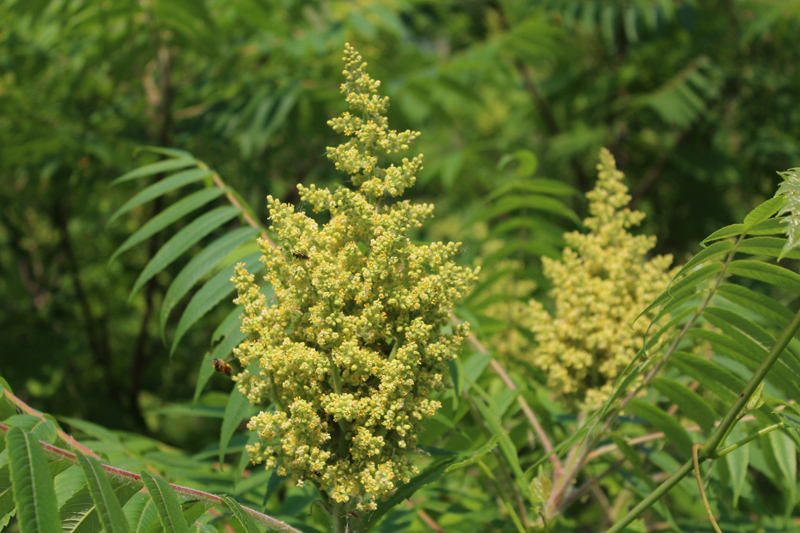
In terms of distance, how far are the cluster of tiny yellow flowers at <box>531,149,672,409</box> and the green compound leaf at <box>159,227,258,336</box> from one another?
1.30m

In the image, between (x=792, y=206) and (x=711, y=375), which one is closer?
(x=792, y=206)

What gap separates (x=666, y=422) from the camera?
7.62ft

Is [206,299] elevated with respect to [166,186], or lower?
lower

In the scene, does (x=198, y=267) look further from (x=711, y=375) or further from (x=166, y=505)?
(x=711, y=375)

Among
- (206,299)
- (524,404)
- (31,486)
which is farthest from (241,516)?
(524,404)

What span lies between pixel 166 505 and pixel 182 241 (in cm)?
107

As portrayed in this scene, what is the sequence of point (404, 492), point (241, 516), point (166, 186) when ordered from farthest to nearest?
1. point (166, 186)
2. point (404, 492)
3. point (241, 516)

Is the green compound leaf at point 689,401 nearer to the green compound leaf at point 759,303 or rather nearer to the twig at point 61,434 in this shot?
the green compound leaf at point 759,303

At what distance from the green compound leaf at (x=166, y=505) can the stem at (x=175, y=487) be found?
7 cm

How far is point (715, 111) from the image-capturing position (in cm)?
671

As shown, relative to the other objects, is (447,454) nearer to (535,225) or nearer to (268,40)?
(535,225)

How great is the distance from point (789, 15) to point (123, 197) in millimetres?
6476

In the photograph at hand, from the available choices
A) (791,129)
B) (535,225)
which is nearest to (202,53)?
(535,225)

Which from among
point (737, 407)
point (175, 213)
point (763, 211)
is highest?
point (175, 213)
